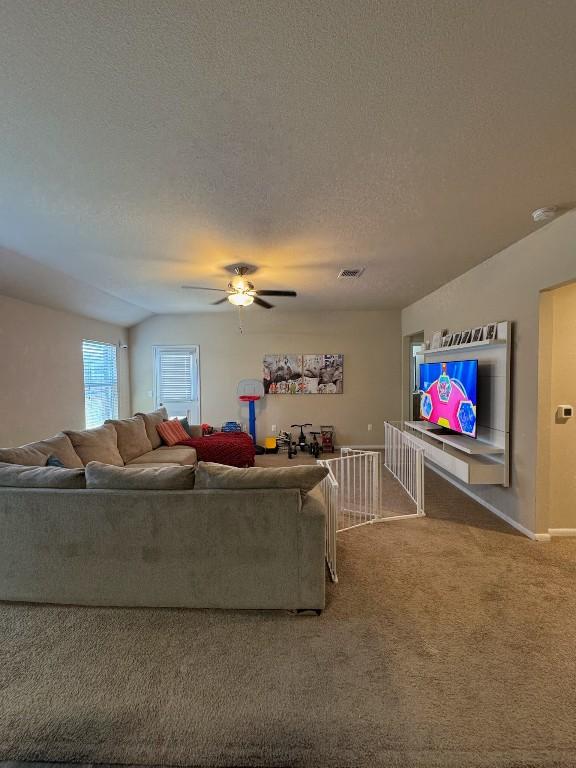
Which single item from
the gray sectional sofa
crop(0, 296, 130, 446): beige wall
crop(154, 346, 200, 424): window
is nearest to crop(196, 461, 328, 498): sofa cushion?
Result: the gray sectional sofa

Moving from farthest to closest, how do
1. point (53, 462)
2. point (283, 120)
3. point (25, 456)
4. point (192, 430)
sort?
point (192, 430), point (53, 462), point (25, 456), point (283, 120)

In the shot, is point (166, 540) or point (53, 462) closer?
point (166, 540)

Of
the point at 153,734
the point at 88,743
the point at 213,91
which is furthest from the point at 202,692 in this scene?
the point at 213,91

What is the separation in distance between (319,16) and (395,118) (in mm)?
603

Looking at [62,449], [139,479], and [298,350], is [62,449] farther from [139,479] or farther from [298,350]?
[298,350]

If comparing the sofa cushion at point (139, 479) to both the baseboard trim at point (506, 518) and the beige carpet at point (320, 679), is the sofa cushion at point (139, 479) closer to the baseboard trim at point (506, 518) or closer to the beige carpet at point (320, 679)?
the beige carpet at point (320, 679)

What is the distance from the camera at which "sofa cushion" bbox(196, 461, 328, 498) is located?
2275mm

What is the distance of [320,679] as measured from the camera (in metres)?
1.72

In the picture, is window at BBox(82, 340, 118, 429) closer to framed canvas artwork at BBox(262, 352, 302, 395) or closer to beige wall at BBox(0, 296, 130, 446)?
beige wall at BBox(0, 296, 130, 446)

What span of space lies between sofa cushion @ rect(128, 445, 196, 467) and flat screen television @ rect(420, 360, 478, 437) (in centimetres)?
326

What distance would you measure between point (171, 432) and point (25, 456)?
2594 mm

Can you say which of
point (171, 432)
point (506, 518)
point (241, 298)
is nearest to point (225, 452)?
point (171, 432)

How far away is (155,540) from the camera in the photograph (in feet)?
7.32

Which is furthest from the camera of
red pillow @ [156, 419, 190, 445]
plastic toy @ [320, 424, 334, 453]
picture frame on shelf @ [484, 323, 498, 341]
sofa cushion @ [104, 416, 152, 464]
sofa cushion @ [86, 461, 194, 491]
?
plastic toy @ [320, 424, 334, 453]
